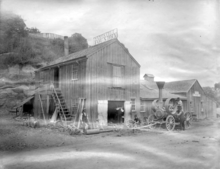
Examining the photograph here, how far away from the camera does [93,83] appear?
463 centimetres

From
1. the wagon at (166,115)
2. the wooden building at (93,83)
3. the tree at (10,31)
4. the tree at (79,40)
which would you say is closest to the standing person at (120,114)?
the wooden building at (93,83)

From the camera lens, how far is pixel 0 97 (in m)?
1.96

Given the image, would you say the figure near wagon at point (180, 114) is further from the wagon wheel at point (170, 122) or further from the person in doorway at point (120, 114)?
the person in doorway at point (120, 114)

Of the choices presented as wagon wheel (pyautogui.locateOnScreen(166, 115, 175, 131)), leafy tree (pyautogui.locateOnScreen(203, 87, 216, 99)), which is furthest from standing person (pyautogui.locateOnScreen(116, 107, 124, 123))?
leafy tree (pyautogui.locateOnScreen(203, 87, 216, 99))

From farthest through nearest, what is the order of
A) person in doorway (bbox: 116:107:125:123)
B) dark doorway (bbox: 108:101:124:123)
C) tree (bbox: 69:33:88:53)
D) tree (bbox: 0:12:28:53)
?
1. person in doorway (bbox: 116:107:125:123)
2. dark doorway (bbox: 108:101:124:123)
3. tree (bbox: 69:33:88:53)
4. tree (bbox: 0:12:28:53)

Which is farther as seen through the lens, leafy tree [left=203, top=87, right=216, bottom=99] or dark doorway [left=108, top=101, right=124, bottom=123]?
dark doorway [left=108, top=101, right=124, bottom=123]

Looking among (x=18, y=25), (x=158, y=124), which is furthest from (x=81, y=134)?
(x=18, y=25)

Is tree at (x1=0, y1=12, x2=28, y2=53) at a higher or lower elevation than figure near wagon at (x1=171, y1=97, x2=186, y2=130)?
higher

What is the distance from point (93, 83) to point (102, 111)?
1508mm

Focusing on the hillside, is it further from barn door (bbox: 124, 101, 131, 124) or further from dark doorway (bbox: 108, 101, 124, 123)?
barn door (bbox: 124, 101, 131, 124)

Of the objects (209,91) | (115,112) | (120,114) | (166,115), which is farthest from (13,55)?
(166,115)

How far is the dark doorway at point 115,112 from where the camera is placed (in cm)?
660

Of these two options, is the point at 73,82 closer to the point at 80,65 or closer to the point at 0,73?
the point at 80,65

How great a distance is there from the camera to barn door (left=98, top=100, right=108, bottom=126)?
5.84 metres
